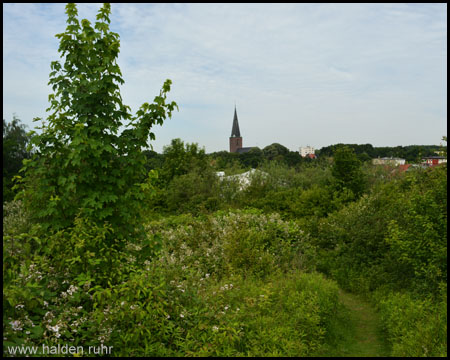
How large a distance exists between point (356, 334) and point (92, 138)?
17.3 feet

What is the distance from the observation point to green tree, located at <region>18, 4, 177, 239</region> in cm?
477

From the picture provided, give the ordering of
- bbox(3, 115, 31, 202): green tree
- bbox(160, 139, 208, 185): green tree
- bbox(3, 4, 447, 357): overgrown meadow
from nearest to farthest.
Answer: bbox(3, 4, 447, 357): overgrown meadow → bbox(160, 139, 208, 185): green tree → bbox(3, 115, 31, 202): green tree

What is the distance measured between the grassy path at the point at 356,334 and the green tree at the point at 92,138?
11.9 feet

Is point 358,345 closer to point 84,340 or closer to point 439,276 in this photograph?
point 439,276

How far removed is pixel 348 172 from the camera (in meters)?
15.2

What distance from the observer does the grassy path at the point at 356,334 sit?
5750 mm

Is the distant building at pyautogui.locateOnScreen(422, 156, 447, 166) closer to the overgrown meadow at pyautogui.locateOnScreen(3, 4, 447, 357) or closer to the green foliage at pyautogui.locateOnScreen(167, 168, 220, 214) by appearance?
the overgrown meadow at pyautogui.locateOnScreen(3, 4, 447, 357)

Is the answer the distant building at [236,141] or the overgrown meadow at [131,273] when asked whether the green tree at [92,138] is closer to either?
the overgrown meadow at [131,273]

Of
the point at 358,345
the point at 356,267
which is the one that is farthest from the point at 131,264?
the point at 356,267

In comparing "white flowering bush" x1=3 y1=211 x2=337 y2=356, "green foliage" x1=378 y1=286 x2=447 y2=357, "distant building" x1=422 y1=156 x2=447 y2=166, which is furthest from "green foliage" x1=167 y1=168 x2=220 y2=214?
"green foliage" x1=378 y1=286 x2=447 y2=357

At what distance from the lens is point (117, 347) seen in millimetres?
4316

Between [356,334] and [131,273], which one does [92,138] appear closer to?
[131,273]

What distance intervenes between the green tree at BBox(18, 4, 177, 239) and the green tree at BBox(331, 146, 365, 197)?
11331mm

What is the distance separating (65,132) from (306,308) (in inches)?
175
